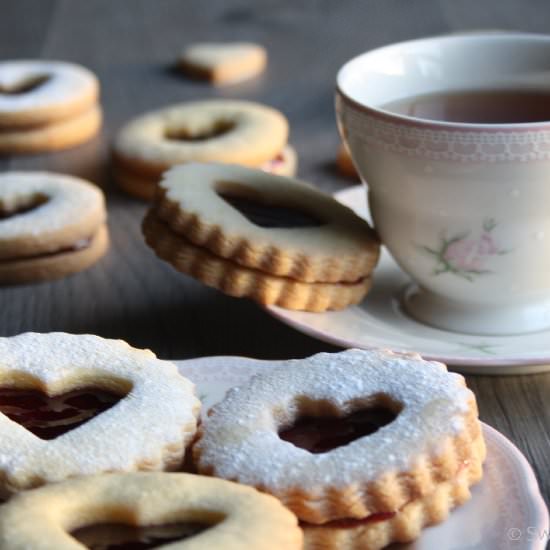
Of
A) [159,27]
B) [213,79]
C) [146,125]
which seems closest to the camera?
[146,125]

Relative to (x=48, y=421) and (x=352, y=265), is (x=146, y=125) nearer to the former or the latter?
(x=352, y=265)

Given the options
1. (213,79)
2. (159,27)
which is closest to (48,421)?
(213,79)

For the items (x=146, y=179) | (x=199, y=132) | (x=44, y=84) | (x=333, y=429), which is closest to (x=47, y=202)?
(x=146, y=179)

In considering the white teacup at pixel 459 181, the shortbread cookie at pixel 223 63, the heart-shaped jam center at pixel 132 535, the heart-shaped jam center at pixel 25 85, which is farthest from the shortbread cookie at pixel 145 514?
the shortbread cookie at pixel 223 63

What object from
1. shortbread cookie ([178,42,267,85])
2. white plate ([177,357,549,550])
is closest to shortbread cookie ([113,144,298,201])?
shortbread cookie ([178,42,267,85])

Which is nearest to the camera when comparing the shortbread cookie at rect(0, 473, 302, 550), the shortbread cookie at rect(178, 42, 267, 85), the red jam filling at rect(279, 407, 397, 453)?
the shortbread cookie at rect(0, 473, 302, 550)

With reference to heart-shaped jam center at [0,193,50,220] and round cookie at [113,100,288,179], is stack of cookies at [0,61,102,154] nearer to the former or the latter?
round cookie at [113,100,288,179]

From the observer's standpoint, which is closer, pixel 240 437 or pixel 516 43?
pixel 240 437
